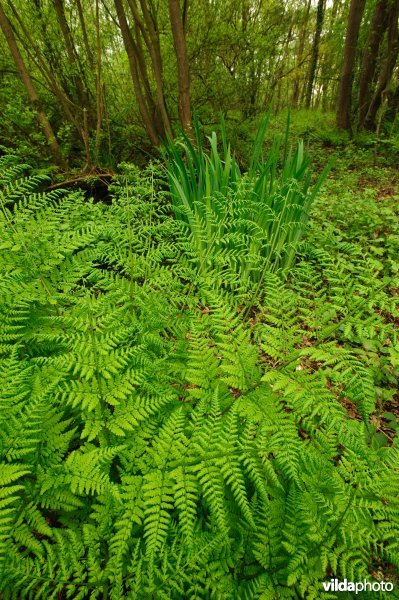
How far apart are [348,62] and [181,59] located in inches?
255

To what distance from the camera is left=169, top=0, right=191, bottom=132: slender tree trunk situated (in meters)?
3.40

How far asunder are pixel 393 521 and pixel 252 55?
805 cm

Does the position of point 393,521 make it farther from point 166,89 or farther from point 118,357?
point 166,89

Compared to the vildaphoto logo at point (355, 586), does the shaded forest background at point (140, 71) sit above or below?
above

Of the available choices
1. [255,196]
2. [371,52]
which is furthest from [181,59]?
[371,52]

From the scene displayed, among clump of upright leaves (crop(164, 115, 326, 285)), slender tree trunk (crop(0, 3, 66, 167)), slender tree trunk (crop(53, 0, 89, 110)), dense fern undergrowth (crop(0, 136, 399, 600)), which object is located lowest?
dense fern undergrowth (crop(0, 136, 399, 600))

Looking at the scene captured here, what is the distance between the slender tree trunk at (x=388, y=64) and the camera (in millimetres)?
6203

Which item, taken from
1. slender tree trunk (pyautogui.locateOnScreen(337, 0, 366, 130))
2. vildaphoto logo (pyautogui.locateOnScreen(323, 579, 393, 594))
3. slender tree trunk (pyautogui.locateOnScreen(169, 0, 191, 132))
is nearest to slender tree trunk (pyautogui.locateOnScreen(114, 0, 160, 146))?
slender tree trunk (pyautogui.locateOnScreen(169, 0, 191, 132))

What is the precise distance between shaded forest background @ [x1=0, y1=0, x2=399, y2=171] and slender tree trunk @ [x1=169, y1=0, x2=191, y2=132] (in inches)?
0.5

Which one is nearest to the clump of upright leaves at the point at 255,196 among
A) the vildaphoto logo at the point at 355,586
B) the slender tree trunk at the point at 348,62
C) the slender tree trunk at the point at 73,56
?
the vildaphoto logo at the point at 355,586

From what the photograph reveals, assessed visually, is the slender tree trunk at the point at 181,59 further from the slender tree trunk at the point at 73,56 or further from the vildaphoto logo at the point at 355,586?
the vildaphoto logo at the point at 355,586

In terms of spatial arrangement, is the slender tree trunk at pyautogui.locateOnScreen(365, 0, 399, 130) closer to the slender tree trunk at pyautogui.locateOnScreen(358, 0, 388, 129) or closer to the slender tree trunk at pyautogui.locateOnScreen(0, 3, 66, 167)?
the slender tree trunk at pyautogui.locateOnScreen(358, 0, 388, 129)

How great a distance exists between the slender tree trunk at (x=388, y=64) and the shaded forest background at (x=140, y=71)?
27 mm

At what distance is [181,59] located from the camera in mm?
3676
